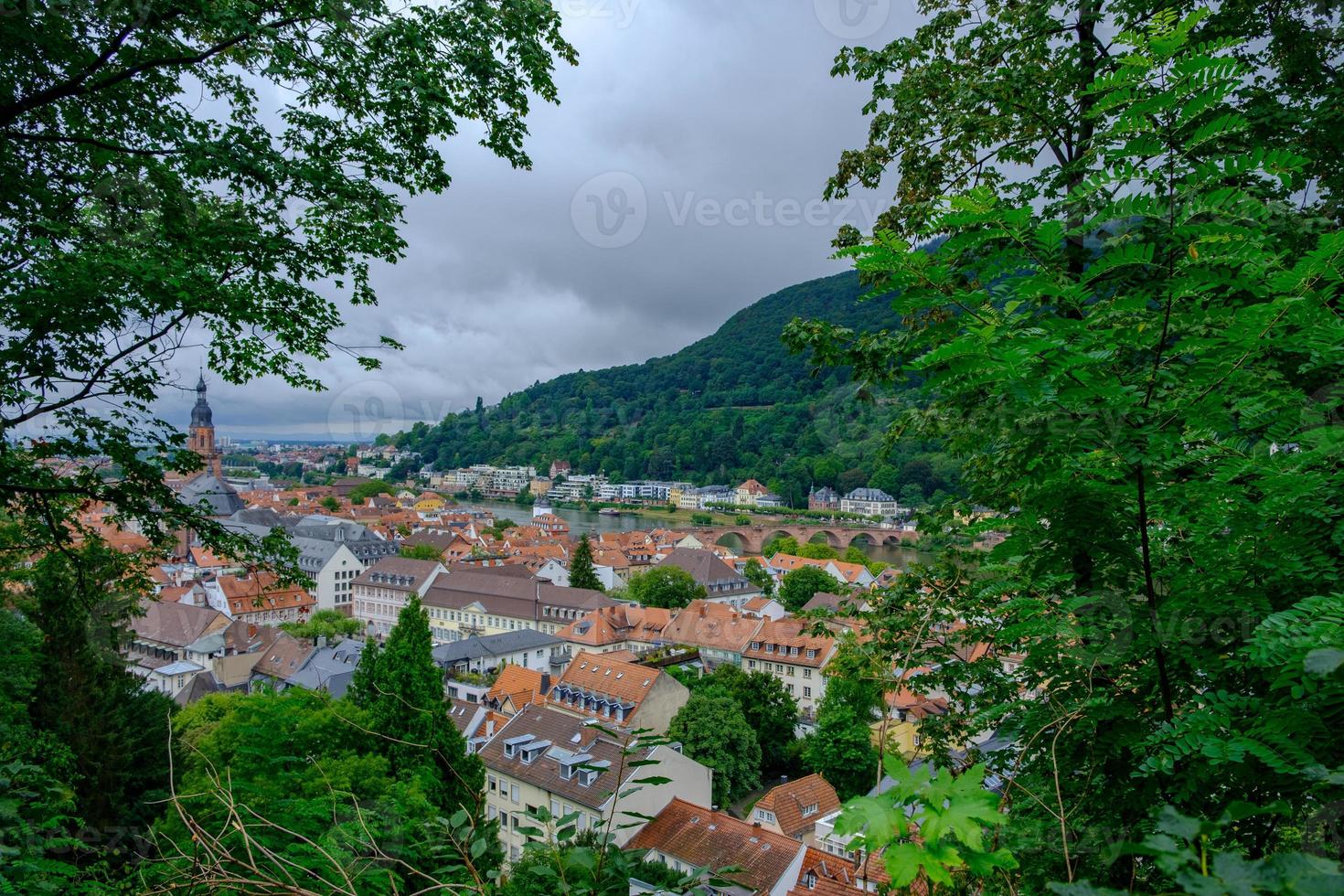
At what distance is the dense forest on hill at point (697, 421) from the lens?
298 ft

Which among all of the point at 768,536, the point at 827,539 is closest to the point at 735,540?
the point at 768,536

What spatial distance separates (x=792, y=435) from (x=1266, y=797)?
3771 inches

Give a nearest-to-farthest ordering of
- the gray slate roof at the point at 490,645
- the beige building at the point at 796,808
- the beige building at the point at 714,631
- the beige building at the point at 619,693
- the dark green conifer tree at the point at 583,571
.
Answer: the beige building at the point at 796,808, the beige building at the point at 619,693, the gray slate roof at the point at 490,645, the beige building at the point at 714,631, the dark green conifer tree at the point at 583,571

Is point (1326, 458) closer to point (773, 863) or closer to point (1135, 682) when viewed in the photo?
point (1135, 682)

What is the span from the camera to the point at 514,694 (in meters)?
24.1

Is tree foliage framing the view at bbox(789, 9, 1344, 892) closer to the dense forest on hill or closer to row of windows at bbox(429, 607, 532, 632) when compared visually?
row of windows at bbox(429, 607, 532, 632)

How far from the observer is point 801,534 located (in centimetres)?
6438

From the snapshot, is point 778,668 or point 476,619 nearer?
point 778,668

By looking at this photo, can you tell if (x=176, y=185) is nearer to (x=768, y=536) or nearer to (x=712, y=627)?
(x=712, y=627)

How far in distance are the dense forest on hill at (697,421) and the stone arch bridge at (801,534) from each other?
6.48 m

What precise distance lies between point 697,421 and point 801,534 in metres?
49.6

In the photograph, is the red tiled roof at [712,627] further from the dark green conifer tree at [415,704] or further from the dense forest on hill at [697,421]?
the dense forest on hill at [697,421]

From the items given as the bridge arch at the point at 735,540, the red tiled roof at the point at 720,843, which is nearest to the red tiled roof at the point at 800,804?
the red tiled roof at the point at 720,843

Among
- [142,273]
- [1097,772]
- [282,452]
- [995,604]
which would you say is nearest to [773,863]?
[995,604]
